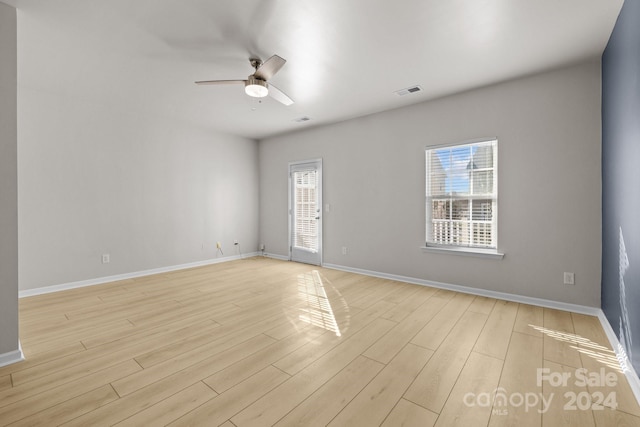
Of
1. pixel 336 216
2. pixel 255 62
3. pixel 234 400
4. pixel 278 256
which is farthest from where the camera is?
pixel 278 256

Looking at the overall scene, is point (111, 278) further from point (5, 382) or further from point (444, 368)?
point (444, 368)

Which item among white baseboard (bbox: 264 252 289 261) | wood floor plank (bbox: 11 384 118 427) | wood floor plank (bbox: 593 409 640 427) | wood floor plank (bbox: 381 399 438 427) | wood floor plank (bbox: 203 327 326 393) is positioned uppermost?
white baseboard (bbox: 264 252 289 261)

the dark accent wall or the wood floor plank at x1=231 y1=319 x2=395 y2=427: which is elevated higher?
the dark accent wall

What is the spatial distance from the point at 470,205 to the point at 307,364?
2.99m

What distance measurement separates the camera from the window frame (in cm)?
352

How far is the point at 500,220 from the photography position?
136 inches

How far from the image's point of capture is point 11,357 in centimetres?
206

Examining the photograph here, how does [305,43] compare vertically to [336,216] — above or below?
above

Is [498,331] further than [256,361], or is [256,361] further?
[498,331]

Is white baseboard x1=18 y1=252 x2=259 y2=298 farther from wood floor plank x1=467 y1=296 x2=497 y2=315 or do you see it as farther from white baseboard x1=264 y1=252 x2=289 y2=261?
wood floor plank x1=467 y1=296 x2=497 y2=315

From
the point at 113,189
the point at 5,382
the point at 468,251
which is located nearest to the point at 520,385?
the point at 468,251

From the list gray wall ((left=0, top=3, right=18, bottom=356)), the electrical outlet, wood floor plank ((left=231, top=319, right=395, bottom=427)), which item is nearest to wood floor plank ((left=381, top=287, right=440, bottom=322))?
wood floor plank ((left=231, top=319, right=395, bottom=427))

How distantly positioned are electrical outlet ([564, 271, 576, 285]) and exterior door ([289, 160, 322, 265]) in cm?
359

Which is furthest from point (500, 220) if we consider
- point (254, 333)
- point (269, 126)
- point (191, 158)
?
point (191, 158)
